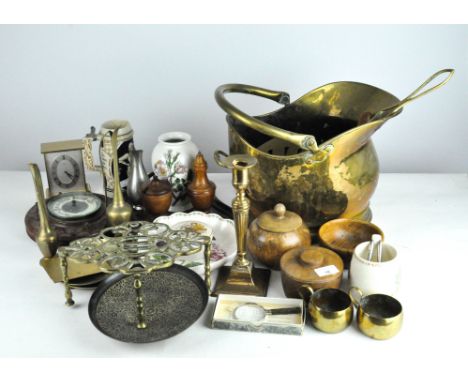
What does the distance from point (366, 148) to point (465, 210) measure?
1.00ft

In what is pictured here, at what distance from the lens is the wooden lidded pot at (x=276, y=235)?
0.95 m

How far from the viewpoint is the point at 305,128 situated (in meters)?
1.20

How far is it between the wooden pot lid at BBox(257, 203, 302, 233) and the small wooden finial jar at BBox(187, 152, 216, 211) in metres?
0.19

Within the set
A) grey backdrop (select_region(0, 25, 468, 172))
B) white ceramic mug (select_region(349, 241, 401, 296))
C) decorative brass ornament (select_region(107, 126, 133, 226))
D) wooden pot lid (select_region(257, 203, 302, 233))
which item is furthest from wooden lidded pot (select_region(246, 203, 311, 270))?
grey backdrop (select_region(0, 25, 468, 172))

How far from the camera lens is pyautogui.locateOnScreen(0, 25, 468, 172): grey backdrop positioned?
4.25 feet

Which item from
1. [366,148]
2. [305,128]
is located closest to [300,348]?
[366,148]

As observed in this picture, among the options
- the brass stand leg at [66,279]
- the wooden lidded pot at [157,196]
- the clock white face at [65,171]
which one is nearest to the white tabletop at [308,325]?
the brass stand leg at [66,279]

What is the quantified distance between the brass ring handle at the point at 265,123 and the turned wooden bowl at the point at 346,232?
0.52 ft

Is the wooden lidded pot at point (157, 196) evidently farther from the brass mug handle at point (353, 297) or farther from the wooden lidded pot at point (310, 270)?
the brass mug handle at point (353, 297)

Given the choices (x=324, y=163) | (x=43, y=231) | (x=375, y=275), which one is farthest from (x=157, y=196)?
(x=375, y=275)

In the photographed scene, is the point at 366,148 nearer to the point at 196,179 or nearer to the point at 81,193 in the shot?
the point at 196,179

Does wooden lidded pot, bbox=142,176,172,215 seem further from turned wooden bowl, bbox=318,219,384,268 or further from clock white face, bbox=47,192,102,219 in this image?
turned wooden bowl, bbox=318,219,384,268

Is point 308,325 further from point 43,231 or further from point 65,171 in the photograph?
point 65,171

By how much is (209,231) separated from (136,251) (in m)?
0.24
